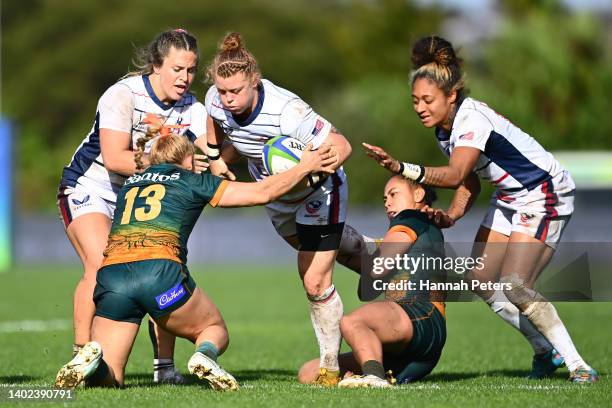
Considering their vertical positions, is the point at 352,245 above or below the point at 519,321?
above

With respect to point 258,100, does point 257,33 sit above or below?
above

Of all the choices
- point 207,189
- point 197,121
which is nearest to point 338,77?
point 197,121

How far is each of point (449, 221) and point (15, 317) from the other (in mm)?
8129

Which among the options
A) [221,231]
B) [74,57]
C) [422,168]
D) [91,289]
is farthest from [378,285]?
[74,57]

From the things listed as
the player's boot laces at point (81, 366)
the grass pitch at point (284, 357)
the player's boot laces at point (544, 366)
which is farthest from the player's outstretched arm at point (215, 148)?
the player's boot laces at point (544, 366)

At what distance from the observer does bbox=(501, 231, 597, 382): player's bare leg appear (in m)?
6.78

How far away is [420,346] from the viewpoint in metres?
6.46

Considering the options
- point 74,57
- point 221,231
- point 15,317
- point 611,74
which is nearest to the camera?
point 15,317

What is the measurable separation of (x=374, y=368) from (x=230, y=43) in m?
2.24

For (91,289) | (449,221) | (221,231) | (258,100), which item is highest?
(258,100)

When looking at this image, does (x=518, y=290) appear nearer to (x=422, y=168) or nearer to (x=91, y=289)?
(x=422, y=168)

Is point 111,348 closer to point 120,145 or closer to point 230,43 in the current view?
point 120,145

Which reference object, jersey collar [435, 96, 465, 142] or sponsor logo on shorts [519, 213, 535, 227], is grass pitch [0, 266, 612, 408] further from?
jersey collar [435, 96, 465, 142]

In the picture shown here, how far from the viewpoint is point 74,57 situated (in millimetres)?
57156
